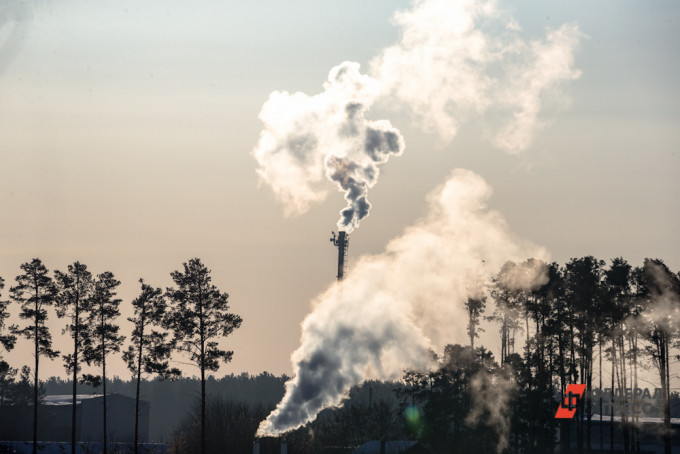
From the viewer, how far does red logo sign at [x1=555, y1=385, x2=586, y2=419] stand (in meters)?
77.2

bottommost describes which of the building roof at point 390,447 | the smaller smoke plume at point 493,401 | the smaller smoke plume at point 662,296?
the building roof at point 390,447

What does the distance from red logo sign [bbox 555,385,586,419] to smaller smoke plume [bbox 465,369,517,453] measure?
614cm

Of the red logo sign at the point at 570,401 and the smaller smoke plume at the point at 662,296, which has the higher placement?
the smaller smoke plume at the point at 662,296

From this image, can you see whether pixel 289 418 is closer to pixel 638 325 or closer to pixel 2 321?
pixel 2 321

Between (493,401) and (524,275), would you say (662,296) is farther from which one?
(493,401)

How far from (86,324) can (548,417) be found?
40342mm

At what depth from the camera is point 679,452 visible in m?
98.3

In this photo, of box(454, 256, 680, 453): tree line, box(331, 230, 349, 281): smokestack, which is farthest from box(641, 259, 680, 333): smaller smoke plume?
box(331, 230, 349, 281): smokestack

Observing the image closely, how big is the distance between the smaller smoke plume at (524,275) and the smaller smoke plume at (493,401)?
967 cm

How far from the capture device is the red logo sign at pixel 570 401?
7725 cm

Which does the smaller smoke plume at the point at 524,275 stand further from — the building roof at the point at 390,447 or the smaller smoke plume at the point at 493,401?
the building roof at the point at 390,447

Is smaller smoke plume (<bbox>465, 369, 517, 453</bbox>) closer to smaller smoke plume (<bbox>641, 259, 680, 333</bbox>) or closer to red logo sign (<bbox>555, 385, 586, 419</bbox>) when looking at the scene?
red logo sign (<bbox>555, 385, 586, 419</bbox>)

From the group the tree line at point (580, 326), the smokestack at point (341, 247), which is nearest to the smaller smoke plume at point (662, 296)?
the tree line at point (580, 326)

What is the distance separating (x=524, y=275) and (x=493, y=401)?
1342 centimetres
